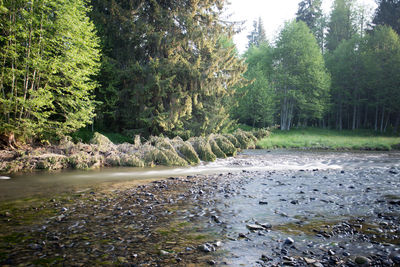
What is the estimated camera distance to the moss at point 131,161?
12906 millimetres

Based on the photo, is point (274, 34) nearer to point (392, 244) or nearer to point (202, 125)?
point (202, 125)

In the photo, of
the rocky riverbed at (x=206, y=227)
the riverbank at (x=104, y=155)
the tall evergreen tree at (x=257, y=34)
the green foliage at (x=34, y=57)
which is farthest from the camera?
the tall evergreen tree at (x=257, y=34)

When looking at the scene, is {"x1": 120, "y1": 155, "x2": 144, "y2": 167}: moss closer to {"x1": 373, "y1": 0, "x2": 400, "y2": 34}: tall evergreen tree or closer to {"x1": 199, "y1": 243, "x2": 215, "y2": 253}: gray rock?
{"x1": 199, "y1": 243, "x2": 215, "y2": 253}: gray rock

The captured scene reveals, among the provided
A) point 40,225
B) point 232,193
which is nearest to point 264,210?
point 232,193

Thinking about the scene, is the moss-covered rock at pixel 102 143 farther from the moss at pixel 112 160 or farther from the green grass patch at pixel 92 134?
the green grass patch at pixel 92 134

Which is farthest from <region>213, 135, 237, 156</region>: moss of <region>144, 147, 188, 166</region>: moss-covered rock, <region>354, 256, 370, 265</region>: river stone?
<region>354, 256, 370, 265</region>: river stone

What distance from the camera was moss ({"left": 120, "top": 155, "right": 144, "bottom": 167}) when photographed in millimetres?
12906

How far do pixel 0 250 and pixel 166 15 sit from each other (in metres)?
19.0

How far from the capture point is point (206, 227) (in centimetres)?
477

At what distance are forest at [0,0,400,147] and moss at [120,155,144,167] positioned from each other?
307 centimetres

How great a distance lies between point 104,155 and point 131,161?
1.50 meters

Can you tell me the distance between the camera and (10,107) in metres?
11.6

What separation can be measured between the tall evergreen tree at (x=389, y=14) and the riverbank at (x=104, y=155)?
149 feet

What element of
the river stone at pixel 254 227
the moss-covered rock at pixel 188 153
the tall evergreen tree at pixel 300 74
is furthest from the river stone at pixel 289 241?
the tall evergreen tree at pixel 300 74
